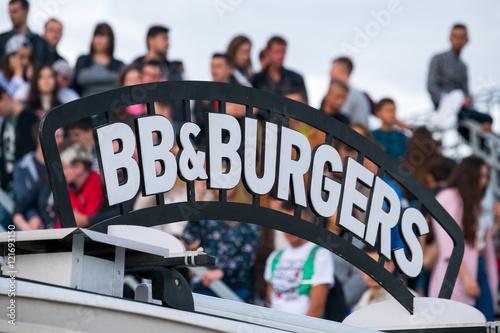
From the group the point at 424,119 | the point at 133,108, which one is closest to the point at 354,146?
the point at 133,108

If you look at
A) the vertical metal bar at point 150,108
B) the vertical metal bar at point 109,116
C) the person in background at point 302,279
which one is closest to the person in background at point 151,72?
the person in background at point 302,279

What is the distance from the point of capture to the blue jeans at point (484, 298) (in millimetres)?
5645

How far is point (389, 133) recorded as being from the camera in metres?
7.53

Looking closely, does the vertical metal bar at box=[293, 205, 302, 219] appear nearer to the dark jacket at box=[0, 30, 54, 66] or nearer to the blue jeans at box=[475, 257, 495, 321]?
the blue jeans at box=[475, 257, 495, 321]

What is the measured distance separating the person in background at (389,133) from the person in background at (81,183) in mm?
3140

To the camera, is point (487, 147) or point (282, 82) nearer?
point (282, 82)

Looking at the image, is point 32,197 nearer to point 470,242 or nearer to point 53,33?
point 53,33

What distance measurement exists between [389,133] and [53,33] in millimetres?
3268

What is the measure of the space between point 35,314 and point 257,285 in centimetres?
372

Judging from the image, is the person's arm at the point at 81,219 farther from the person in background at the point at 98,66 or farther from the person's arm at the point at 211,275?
the person in background at the point at 98,66

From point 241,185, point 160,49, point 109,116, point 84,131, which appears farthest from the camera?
point 160,49

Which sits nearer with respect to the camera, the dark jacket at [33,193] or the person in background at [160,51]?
the dark jacket at [33,193]

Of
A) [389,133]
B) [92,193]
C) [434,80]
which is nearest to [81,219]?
[92,193]

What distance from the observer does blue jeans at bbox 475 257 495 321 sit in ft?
18.5
